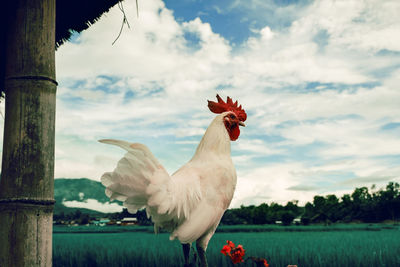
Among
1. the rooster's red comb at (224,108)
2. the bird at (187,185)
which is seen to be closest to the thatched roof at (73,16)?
the rooster's red comb at (224,108)

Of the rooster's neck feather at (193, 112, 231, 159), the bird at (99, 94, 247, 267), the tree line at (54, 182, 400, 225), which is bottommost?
the tree line at (54, 182, 400, 225)

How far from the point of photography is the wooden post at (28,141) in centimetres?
237

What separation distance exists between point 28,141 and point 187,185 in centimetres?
156

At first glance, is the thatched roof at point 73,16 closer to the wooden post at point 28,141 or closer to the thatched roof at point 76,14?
the thatched roof at point 76,14

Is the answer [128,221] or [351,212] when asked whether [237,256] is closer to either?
[128,221]

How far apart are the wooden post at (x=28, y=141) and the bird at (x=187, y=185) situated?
50 centimetres

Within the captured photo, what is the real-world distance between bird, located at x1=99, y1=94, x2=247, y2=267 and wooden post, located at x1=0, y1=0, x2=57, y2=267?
502 mm

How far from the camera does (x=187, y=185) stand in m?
3.49

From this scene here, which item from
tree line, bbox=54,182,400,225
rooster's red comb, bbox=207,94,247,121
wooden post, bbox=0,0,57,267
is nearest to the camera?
wooden post, bbox=0,0,57,267

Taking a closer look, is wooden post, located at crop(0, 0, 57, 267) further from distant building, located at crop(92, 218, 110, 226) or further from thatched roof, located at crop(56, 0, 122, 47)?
distant building, located at crop(92, 218, 110, 226)

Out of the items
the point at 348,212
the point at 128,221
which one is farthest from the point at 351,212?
the point at 128,221

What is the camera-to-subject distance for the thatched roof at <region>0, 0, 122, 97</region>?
12.9ft

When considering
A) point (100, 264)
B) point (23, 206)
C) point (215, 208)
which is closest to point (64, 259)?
point (100, 264)

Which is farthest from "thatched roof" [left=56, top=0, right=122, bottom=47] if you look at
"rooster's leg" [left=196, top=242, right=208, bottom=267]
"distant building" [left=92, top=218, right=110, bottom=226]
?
"distant building" [left=92, top=218, right=110, bottom=226]
